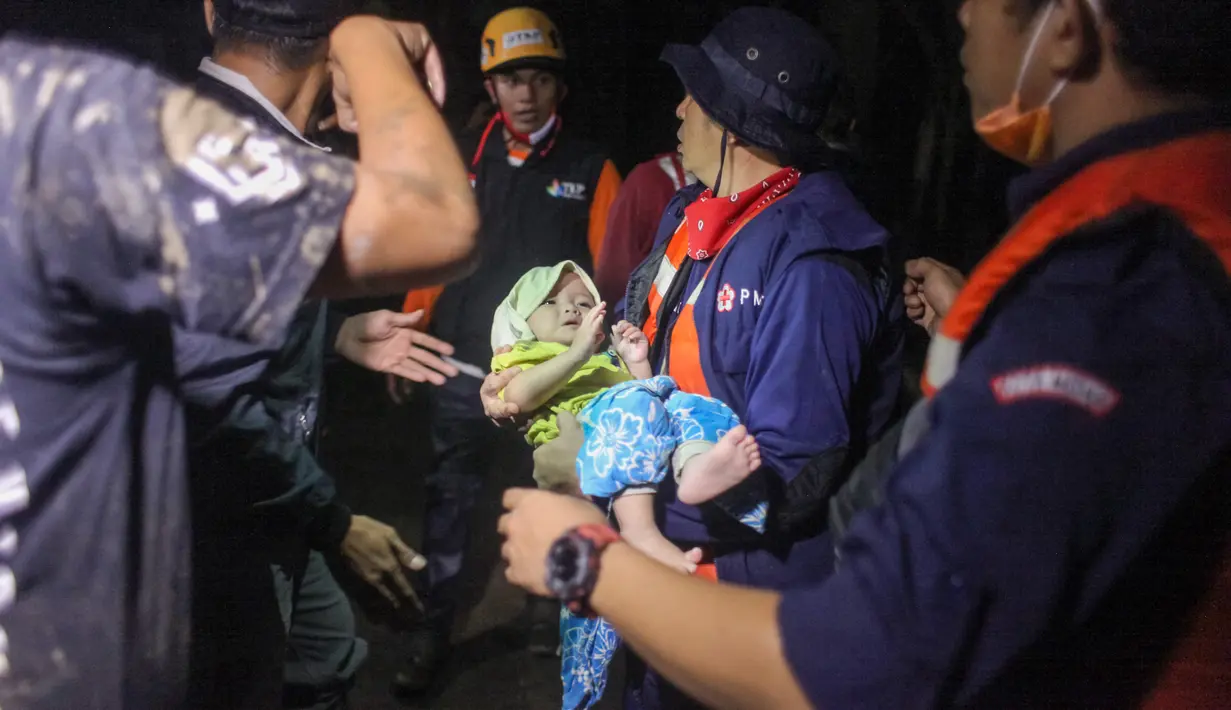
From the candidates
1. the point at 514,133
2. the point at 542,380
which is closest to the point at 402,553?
the point at 542,380

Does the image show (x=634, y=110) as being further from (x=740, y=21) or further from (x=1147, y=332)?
(x=1147, y=332)

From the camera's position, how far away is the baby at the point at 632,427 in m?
1.51

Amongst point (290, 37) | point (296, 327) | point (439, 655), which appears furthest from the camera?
point (439, 655)

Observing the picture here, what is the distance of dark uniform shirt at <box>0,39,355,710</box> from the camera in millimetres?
839

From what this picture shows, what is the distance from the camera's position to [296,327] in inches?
68.4

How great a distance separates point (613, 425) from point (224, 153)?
90cm

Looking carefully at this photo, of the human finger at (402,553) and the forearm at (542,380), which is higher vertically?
the forearm at (542,380)

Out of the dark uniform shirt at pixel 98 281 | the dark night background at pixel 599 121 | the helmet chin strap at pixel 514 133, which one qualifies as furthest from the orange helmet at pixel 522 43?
the dark uniform shirt at pixel 98 281

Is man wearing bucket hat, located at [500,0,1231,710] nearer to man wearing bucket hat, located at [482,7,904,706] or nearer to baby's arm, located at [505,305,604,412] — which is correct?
man wearing bucket hat, located at [482,7,904,706]

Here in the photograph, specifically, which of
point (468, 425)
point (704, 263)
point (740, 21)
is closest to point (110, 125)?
point (704, 263)

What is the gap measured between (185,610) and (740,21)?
5.40 ft

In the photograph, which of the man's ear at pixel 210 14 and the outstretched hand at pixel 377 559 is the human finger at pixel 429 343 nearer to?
the outstretched hand at pixel 377 559

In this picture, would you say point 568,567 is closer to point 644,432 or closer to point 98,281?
point 644,432

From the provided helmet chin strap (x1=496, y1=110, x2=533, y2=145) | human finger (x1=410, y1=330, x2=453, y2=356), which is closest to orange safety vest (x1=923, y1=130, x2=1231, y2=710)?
human finger (x1=410, y1=330, x2=453, y2=356)
